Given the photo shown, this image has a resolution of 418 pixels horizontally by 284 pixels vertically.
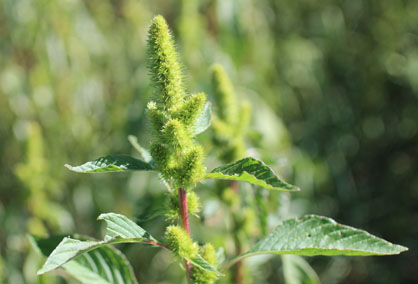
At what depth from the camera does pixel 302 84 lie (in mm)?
2332

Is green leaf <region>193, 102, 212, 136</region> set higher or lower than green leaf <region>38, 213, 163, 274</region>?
higher

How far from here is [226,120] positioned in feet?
3.47

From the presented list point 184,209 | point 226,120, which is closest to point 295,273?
point 226,120

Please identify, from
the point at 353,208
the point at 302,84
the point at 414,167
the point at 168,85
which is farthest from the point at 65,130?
the point at 414,167

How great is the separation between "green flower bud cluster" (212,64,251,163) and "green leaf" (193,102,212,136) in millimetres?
241

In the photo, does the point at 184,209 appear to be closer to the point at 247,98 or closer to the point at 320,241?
the point at 320,241

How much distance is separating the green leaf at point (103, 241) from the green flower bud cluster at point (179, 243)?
0.02 metres

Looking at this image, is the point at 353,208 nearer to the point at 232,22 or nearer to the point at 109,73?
the point at 232,22

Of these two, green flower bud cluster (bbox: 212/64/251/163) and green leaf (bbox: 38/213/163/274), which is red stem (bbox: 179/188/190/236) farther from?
green flower bud cluster (bbox: 212/64/251/163)

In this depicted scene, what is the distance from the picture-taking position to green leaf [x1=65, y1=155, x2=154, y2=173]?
610mm

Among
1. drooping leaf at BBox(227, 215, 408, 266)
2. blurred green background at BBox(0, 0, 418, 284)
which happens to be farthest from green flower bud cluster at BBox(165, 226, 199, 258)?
blurred green background at BBox(0, 0, 418, 284)

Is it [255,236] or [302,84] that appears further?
[302,84]

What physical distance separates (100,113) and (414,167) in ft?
5.06

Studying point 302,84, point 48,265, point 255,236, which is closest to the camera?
point 48,265
